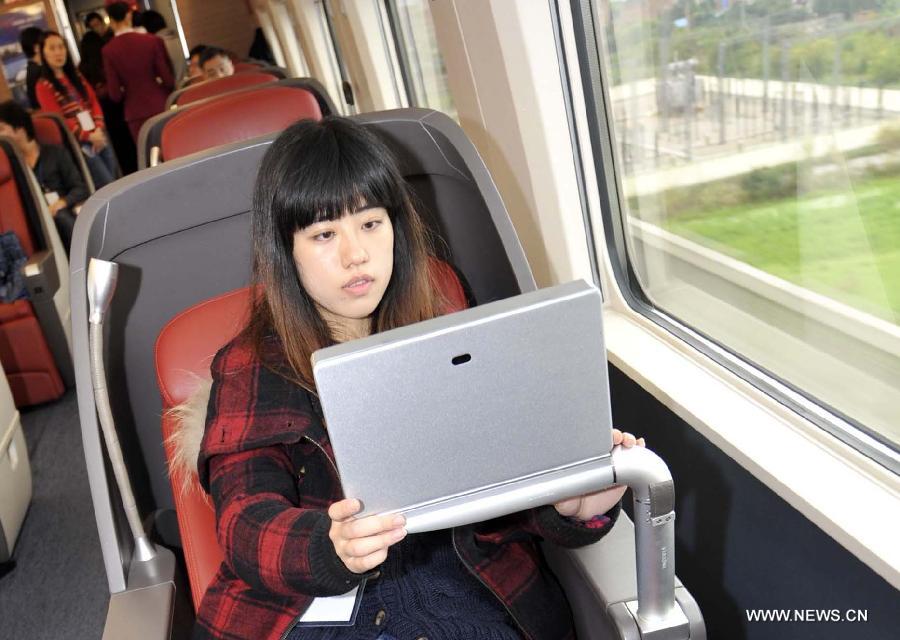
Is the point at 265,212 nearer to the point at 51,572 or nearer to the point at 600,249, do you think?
the point at 600,249

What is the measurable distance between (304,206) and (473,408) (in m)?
0.54

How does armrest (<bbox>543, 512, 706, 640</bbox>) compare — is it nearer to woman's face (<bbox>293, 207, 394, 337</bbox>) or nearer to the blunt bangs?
woman's face (<bbox>293, 207, 394, 337</bbox>)

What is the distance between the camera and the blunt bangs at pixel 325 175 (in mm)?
1196

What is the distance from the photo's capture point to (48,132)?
474cm

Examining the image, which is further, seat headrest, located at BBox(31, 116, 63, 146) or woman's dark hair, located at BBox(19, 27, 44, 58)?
woman's dark hair, located at BBox(19, 27, 44, 58)

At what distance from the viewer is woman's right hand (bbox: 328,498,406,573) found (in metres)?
0.78

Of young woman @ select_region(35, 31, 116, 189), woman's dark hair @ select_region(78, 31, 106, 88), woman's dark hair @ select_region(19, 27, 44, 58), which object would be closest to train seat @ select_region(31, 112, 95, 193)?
young woman @ select_region(35, 31, 116, 189)

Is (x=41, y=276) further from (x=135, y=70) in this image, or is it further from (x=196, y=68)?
(x=135, y=70)

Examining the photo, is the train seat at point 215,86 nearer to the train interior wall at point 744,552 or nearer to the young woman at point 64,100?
the young woman at point 64,100

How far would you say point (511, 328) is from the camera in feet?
2.39

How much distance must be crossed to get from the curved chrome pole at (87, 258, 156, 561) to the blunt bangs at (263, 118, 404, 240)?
0.28m

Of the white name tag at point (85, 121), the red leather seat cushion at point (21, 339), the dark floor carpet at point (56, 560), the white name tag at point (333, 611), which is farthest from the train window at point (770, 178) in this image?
the white name tag at point (85, 121)

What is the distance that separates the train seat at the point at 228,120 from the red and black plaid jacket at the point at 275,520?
176cm

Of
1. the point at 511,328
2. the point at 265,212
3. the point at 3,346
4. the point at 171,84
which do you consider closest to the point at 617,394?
the point at 265,212
